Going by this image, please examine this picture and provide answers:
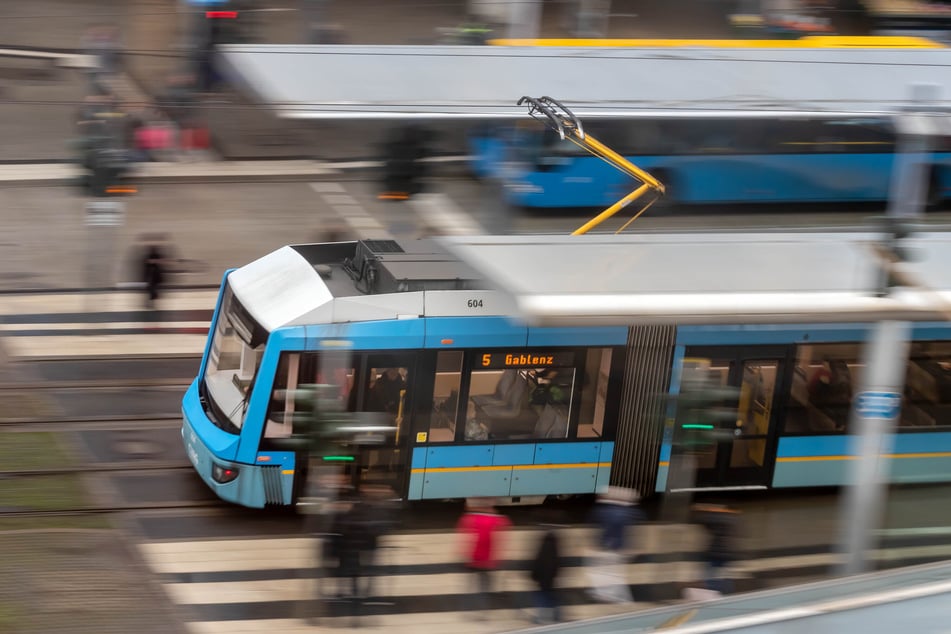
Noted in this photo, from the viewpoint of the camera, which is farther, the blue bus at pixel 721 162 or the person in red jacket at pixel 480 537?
the blue bus at pixel 721 162

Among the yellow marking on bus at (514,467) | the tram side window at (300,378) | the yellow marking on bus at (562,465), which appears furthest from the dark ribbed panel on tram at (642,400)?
the tram side window at (300,378)

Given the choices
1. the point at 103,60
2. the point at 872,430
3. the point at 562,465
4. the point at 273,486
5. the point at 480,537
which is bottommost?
the point at 273,486

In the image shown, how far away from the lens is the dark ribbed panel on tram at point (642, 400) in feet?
46.0

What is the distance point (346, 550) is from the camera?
1200cm

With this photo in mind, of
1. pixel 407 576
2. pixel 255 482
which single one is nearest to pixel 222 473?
pixel 255 482

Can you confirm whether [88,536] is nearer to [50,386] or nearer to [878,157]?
[50,386]

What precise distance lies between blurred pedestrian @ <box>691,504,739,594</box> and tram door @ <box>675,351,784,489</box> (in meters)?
1.93

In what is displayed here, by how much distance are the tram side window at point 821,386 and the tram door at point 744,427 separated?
211 millimetres

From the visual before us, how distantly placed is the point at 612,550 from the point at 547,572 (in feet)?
2.75

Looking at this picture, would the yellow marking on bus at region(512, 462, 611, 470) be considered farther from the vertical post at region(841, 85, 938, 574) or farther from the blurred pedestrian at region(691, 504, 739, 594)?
the vertical post at region(841, 85, 938, 574)

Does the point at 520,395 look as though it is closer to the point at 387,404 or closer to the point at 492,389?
the point at 492,389

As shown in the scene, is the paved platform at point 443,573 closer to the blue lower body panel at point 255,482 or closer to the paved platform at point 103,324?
the blue lower body panel at point 255,482

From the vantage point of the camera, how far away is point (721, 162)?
78.7 ft

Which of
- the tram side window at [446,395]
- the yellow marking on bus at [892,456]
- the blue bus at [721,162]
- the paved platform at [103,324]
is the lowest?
the paved platform at [103,324]
